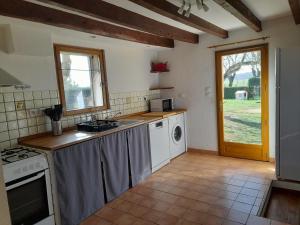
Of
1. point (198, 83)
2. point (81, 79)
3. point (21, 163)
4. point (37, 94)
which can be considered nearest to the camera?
point (21, 163)

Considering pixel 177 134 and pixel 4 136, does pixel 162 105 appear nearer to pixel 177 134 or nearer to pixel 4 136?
pixel 177 134

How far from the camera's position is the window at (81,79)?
3035mm

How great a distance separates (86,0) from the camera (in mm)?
2035


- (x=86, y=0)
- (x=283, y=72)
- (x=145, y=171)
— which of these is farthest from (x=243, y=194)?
(x=86, y=0)

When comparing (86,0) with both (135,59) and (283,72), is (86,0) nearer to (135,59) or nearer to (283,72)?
(135,59)

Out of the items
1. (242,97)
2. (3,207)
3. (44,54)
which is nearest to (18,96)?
(44,54)

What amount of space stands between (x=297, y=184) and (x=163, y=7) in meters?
2.74

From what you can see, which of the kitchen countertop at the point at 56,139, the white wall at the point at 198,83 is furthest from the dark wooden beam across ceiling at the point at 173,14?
the kitchen countertop at the point at 56,139

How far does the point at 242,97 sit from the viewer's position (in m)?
3.86

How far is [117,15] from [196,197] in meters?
2.26

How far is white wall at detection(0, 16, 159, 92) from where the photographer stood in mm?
2398

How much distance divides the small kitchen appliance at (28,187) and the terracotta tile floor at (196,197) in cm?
51

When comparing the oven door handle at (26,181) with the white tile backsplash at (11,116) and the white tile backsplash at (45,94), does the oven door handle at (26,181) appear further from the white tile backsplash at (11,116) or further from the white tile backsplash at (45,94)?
the white tile backsplash at (45,94)

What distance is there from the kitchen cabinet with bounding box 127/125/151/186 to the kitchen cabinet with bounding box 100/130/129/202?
98 millimetres
